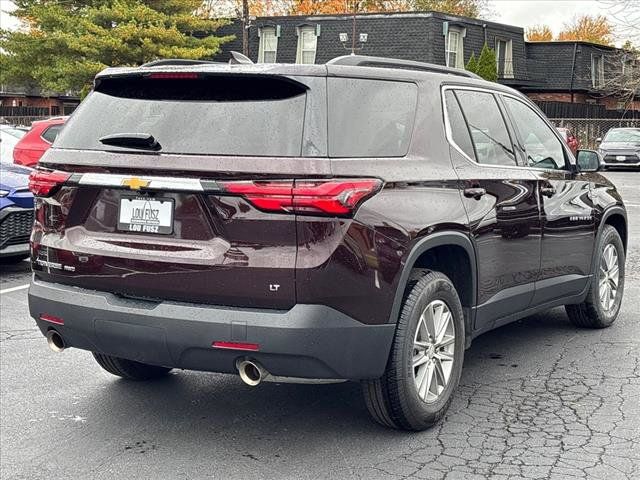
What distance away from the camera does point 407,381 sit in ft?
14.9

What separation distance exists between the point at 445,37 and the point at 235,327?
41.4 metres

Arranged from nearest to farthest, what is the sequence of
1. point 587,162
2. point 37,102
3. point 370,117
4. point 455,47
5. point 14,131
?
point 370,117, point 587,162, point 14,131, point 455,47, point 37,102

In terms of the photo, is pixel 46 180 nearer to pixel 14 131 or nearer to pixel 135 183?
pixel 135 183

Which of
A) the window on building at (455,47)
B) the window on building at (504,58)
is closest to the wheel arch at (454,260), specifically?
the window on building at (455,47)

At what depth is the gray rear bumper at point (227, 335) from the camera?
410cm

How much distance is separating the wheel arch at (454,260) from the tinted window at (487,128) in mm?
581

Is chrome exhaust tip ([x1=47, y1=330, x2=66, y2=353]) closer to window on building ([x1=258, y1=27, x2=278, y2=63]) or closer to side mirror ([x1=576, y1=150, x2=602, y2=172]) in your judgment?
side mirror ([x1=576, y1=150, x2=602, y2=172])

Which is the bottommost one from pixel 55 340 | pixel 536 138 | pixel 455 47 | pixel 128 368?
pixel 128 368

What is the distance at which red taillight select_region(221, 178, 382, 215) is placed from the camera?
161 inches

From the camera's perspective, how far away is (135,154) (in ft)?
14.5

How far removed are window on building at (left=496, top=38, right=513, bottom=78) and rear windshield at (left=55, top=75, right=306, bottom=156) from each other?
46.8 meters

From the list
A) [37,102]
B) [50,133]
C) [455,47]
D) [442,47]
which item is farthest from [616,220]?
[37,102]

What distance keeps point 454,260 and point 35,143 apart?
11.8 metres

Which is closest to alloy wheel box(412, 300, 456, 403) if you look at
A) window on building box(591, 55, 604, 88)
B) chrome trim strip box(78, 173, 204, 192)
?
chrome trim strip box(78, 173, 204, 192)
